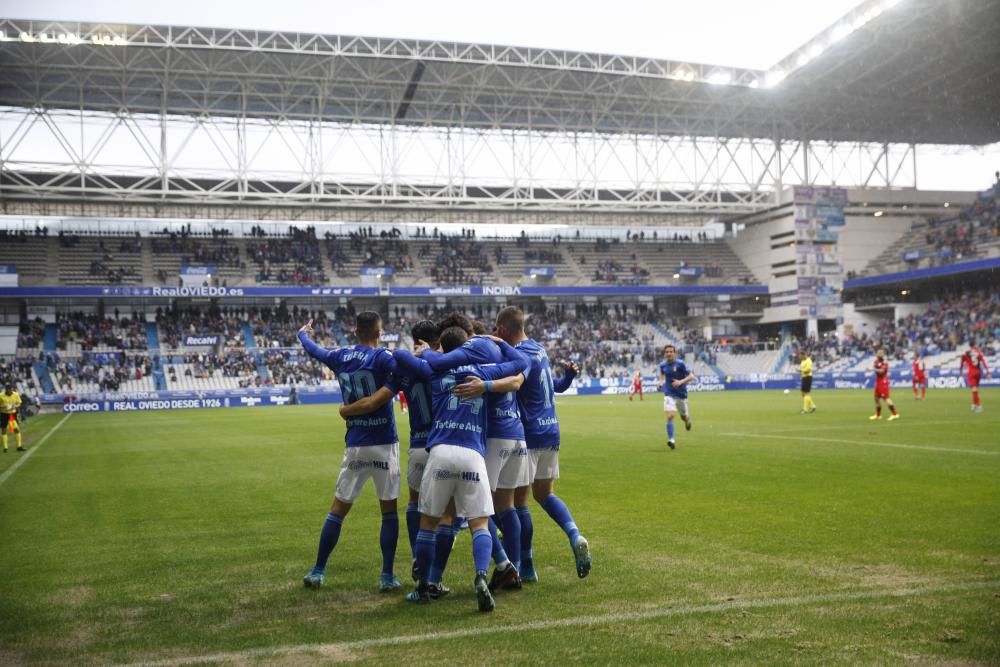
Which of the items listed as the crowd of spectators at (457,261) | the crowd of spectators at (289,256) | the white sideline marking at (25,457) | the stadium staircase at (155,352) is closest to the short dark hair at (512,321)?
the white sideline marking at (25,457)

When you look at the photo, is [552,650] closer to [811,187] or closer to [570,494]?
[570,494]

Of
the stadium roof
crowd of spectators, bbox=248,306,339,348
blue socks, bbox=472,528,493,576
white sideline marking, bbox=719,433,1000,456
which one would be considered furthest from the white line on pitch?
crowd of spectators, bbox=248,306,339,348

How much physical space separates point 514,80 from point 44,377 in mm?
34228

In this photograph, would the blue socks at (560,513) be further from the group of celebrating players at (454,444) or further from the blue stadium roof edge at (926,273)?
the blue stadium roof edge at (926,273)

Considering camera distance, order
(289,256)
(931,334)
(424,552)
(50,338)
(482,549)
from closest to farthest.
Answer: (482,549) < (424,552) < (931,334) < (50,338) < (289,256)

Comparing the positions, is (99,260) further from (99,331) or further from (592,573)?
(592,573)

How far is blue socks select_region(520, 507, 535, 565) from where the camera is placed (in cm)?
793

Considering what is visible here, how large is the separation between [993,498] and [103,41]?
165 ft

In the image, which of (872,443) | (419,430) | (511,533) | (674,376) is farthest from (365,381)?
(872,443)

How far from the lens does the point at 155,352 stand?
199ft

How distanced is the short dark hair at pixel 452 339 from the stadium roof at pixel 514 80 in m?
46.8

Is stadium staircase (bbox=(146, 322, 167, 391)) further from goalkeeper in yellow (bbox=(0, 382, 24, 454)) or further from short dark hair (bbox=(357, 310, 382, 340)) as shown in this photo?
short dark hair (bbox=(357, 310, 382, 340))

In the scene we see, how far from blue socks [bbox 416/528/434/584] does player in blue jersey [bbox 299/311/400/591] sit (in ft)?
1.89

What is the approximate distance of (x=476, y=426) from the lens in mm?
7164
